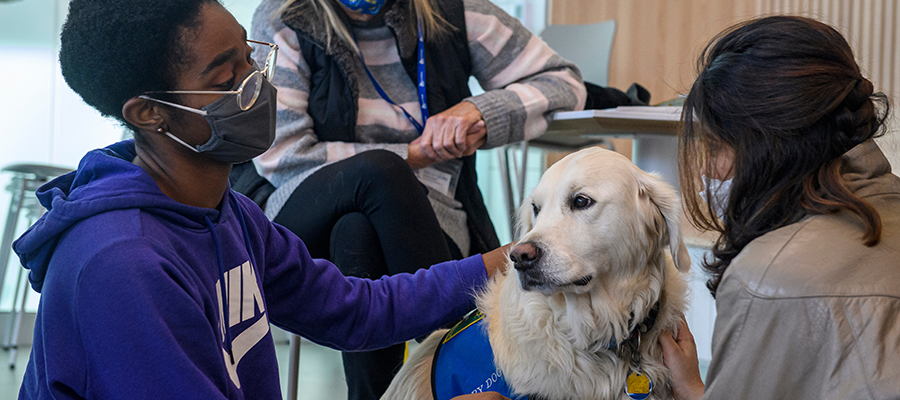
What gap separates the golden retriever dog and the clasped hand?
1.57 feet

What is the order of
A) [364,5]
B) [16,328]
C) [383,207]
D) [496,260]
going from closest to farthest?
[496,260], [383,207], [364,5], [16,328]

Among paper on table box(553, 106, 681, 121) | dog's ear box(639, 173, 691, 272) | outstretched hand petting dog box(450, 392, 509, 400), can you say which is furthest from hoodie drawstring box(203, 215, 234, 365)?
paper on table box(553, 106, 681, 121)

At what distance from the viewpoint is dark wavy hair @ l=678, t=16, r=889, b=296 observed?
34.1 inches

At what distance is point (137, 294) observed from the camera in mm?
775

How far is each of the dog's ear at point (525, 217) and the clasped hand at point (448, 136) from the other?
0.36 meters

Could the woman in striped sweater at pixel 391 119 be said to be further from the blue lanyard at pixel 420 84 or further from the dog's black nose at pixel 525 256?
the dog's black nose at pixel 525 256

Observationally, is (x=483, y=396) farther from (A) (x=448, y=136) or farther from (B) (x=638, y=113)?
(B) (x=638, y=113)

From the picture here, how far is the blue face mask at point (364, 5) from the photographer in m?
1.82

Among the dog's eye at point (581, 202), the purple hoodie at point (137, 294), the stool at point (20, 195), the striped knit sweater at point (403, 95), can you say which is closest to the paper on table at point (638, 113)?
the striped knit sweater at point (403, 95)

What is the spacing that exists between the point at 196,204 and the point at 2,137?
9.46 feet

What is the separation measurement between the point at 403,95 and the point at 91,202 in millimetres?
1185

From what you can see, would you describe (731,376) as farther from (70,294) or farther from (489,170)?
(489,170)

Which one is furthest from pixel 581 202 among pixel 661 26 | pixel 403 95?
pixel 661 26

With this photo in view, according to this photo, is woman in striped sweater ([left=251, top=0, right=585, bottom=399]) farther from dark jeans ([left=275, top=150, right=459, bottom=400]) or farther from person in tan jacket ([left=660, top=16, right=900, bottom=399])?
person in tan jacket ([left=660, top=16, right=900, bottom=399])
